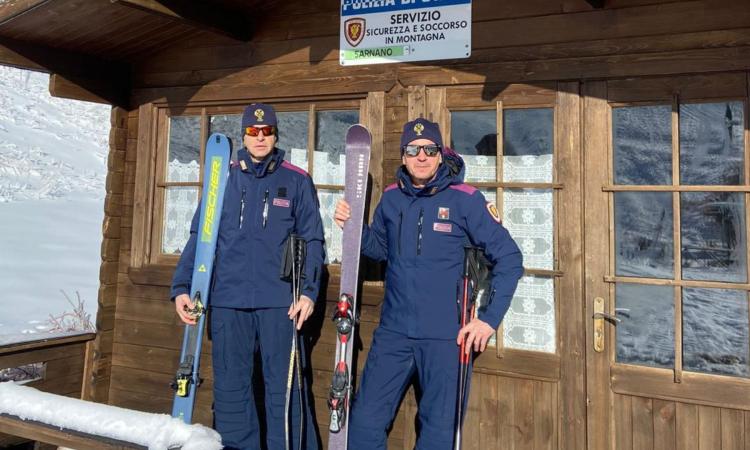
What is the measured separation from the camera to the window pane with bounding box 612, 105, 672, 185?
271cm

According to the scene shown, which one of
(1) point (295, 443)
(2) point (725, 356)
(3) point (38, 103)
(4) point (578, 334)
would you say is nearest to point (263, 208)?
(1) point (295, 443)

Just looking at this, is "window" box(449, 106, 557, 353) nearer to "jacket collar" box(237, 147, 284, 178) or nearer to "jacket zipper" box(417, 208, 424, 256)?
"jacket zipper" box(417, 208, 424, 256)

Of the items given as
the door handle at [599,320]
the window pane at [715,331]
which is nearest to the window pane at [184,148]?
the door handle at [599,320]

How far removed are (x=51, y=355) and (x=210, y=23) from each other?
2.40m

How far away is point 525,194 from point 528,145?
10.6 inches

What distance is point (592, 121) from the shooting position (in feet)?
9.25

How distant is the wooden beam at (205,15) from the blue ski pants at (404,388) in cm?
215

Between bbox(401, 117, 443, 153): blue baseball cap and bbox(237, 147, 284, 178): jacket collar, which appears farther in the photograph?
bbox(237, 147, 284, 178): jacket collar

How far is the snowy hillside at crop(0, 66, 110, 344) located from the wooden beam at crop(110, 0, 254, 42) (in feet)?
7.24

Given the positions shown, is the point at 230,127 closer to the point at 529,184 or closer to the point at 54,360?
the point at 54,360

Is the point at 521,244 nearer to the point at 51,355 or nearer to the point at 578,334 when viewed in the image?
the point at 578,334

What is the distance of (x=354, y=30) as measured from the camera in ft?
10.7

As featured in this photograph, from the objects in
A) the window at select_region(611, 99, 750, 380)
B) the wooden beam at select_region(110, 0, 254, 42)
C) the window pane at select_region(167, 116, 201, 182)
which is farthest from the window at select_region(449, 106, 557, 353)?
the window pane at select_region(167, 116, 201, 182)

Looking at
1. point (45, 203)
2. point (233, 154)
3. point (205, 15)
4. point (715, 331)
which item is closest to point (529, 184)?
point (715, 331)
